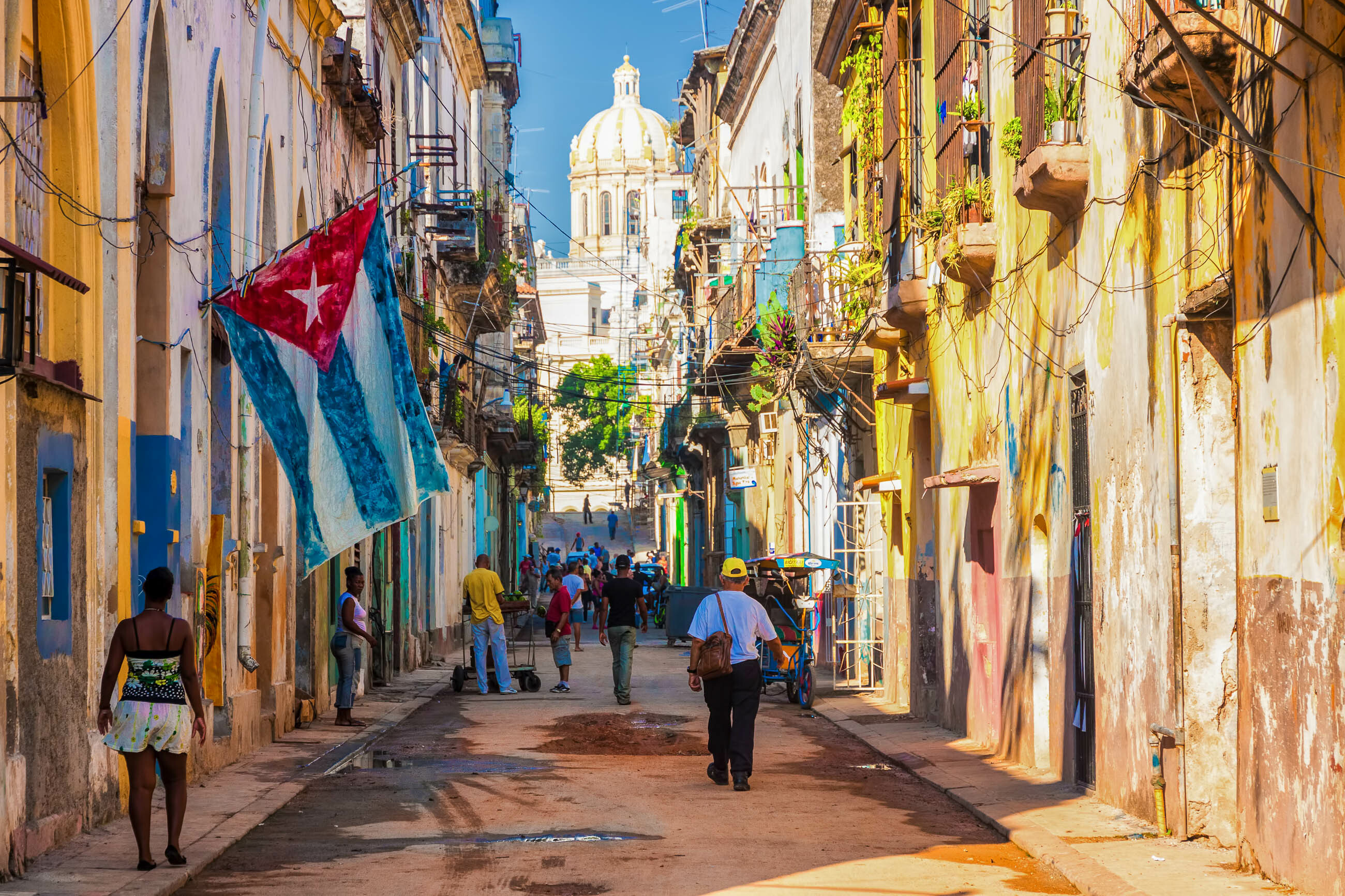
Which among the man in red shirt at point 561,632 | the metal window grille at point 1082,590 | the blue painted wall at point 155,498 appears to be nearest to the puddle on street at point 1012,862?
the metal window grille at point 1082,590

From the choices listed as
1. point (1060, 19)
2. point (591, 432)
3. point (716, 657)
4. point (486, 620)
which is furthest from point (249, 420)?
point (591, 432)

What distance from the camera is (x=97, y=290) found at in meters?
10.9

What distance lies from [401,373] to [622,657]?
308 inches

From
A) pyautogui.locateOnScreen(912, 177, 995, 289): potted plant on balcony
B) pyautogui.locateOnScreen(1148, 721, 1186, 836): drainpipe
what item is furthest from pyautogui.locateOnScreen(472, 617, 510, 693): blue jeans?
pyautogui.locateOnScreen(1148, 721, 1186, 836): drainpipe

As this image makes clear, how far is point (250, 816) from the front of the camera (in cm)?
1110

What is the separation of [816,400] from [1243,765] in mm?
16499

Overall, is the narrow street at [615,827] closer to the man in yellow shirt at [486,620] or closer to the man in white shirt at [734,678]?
the man in white shirt at [734,678]

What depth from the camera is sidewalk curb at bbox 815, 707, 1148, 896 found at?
8492 mm

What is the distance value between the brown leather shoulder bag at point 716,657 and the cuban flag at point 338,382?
2525 millimetres

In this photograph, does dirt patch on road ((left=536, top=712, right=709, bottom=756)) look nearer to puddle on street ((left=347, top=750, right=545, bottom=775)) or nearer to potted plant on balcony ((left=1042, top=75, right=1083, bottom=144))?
puddle on street ((left=347, top=750, right=545, bottom=775))

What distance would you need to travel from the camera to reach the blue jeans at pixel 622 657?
68.8ft

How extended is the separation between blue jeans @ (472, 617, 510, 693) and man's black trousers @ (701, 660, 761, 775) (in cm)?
963

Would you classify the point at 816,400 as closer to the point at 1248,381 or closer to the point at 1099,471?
the point at 1099,471

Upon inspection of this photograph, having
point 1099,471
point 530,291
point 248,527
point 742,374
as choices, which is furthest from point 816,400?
point 530,291
